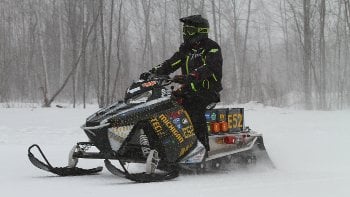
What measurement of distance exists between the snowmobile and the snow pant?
14cm

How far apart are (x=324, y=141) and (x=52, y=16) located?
2477 centimetres

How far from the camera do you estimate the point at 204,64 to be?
5602 mm

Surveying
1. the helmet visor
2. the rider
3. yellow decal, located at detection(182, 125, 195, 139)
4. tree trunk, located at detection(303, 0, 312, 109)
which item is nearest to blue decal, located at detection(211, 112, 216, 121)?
the rider

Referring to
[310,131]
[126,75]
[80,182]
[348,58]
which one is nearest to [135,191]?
[80,182]

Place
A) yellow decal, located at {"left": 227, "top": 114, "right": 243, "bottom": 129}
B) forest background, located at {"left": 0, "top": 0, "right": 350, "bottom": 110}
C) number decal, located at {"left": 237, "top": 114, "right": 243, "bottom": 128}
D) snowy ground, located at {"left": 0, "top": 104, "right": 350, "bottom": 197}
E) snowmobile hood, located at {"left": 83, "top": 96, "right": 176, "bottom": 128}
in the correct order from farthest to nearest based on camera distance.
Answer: forest background, located at {"left": 0, "top": 0, "right": 350, "bottom": 110} → number decal, located at {"left": 237, "top": 114, "right": 243, "bottom": 128} → yellow decal, located at {"left": 227, "top": 114, "right": 243, "bottom": 129} → snowmobile hood, located at {"left": 83, "top": 96, "right": 176, "bottom": 128} → snowy ground, located at {"left": 0, "top": 104, "right": 350, "bottom": 197}

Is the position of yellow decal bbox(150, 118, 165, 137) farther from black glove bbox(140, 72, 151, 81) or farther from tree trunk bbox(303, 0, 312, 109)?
tree trunk bbox(303, 0, 312, 109)

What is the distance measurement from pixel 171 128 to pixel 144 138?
1.08 feet

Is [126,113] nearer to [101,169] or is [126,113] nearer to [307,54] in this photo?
[101,169]

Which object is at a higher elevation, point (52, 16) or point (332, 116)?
point (52, 16)

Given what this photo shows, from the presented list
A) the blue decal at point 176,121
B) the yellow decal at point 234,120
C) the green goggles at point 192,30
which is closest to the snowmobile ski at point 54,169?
the blue decal at point 176,121

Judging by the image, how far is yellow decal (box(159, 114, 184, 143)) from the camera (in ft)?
17.6

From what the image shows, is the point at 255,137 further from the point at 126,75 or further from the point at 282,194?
the point at 126,75

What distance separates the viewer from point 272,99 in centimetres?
2364

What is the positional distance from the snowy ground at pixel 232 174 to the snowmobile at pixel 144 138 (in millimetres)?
186
